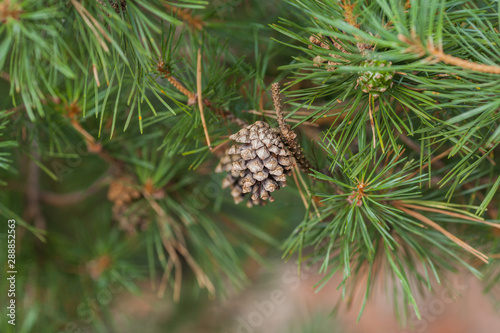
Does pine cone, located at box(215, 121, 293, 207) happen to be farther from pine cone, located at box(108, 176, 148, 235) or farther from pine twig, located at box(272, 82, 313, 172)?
pine cone, located at box(108, 176, 148, 235)

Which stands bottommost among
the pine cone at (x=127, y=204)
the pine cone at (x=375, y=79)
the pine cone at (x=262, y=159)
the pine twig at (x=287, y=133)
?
the pine cone at (x=127, y=204)

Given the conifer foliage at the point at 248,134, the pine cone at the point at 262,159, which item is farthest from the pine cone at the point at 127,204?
the pine cone at the point at 262,159

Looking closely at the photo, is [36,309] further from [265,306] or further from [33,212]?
[265,306]

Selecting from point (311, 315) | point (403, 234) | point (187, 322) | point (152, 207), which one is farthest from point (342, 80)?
point (187, 322)

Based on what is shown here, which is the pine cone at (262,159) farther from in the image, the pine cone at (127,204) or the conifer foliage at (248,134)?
the pine cone at (127,204)

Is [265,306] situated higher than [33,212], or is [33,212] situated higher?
[33,212]

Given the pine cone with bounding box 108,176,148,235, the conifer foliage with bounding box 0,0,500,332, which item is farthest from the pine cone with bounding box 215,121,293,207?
the pine cone with bounding box 108,176,148,235

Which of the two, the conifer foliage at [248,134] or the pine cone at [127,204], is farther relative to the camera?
the pine cone at [127,204]

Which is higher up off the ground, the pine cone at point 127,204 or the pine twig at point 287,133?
the pine twig at point 287,133
